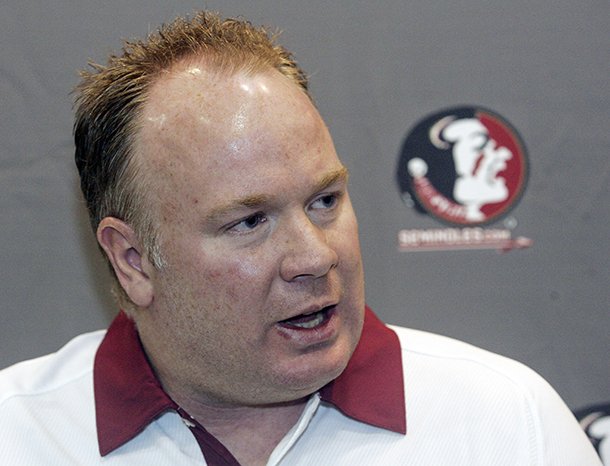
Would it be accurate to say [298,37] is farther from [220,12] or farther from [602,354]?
[602,354]

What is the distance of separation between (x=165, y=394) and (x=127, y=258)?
0.20m

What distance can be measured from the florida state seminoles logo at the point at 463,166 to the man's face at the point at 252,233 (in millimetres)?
291

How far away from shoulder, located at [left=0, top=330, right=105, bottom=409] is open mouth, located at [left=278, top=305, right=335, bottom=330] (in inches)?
15.2

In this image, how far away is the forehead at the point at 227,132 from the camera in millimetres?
1153

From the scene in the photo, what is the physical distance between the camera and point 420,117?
1484 millimetres

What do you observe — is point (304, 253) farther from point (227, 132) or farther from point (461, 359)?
point (461, 359)

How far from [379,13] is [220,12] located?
0.26 m

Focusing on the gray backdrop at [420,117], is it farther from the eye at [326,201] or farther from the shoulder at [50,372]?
the eye at [326,201]

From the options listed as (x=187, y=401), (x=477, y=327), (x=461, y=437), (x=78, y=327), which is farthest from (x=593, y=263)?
(x=78, y=327)

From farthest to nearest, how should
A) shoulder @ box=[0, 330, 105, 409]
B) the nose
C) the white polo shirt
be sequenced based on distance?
1. shoulder @ box=[0, 330, 105, 409]
2. the white polo shirt
3. the nose

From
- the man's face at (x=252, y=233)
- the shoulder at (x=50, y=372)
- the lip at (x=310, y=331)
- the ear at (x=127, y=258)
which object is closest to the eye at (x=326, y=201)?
the man's face at (x=252, y=233)

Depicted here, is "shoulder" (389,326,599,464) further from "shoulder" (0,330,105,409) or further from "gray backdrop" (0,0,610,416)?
"shoulder" (0,330,105,409)

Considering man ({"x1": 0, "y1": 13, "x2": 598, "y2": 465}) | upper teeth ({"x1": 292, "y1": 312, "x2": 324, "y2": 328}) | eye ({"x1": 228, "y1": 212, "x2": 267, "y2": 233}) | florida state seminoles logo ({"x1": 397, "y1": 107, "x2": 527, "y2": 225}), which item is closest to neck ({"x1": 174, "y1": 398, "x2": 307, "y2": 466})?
man ({"x1": 0, "y1": 13, "x2": 598, "y2": 465})

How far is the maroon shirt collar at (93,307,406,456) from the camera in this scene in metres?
1.26
